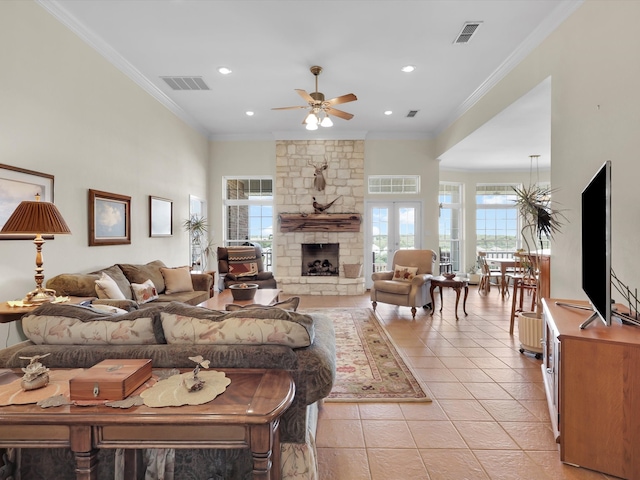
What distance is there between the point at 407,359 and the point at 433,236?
4.39 m

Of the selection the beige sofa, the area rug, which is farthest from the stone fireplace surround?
the area rug

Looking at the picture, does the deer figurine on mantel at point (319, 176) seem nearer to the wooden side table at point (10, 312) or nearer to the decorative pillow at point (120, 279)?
the decorative pillow at point (120, 279)

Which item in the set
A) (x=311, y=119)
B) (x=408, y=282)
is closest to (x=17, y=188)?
(x=311, y=119)

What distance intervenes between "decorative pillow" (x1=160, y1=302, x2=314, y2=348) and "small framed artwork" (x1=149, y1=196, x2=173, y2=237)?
3874 millimetres

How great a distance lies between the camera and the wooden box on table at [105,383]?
1.19m

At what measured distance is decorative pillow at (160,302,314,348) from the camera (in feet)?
5.23

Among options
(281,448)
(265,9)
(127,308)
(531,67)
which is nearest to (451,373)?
(281,448)

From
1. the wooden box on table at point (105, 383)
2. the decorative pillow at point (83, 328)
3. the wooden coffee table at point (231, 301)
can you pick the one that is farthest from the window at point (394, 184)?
the wooden box on table at point (105, 383)

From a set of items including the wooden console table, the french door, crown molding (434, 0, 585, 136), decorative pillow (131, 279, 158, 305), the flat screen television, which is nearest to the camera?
the wooden console table

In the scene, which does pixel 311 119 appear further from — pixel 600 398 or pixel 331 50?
→ pixel 600 398

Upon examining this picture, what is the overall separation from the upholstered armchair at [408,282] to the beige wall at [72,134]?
139 inches

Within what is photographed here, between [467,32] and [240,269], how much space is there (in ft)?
14.8

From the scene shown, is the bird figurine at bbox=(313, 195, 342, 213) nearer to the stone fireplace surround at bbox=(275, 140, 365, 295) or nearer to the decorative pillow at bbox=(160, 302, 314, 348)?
the stone fireplace surround at bbox=(275, 140, 365, 295)

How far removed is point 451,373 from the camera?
306 centimetres
